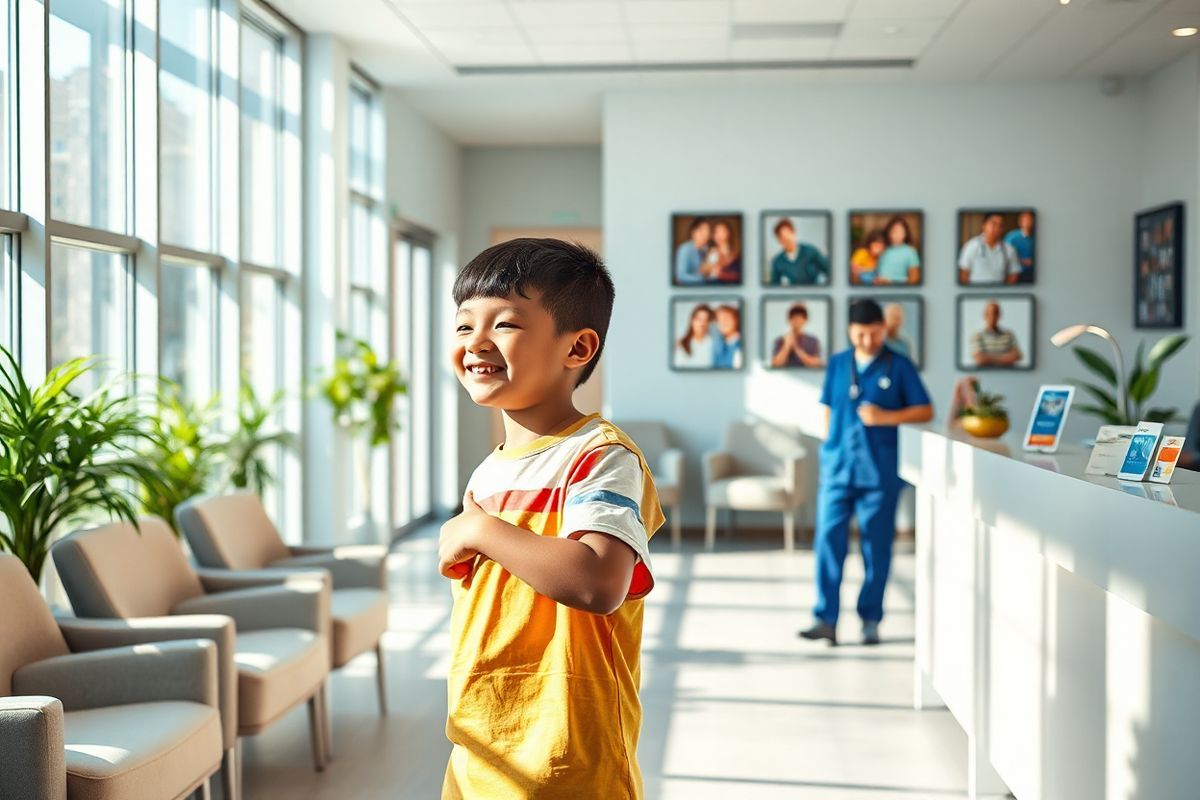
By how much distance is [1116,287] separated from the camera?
8.30 meters

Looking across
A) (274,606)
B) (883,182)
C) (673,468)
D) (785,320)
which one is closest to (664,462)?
(673,468)

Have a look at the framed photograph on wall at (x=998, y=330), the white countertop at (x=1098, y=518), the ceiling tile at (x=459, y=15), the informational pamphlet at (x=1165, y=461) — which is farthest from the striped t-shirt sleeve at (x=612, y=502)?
the framed photograph on wall at (x=998, y=330)

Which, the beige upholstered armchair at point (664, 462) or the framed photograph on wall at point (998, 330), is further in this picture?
the framed photograph on wall at point (998, 330)

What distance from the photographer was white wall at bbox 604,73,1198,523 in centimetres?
830

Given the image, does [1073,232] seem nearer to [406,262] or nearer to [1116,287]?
[1116,287]

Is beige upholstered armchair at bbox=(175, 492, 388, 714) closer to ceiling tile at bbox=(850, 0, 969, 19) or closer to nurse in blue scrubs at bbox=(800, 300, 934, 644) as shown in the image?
nurse in blue scrubs at bbox=(800, 300, 934, 644)

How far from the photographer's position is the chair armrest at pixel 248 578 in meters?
3.91

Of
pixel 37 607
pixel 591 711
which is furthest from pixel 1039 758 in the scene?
pixel 37 607

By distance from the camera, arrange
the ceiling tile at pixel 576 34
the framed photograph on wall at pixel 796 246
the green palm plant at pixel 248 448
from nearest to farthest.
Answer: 1. the green palm plant at pixel 248 448
2. the ceiling tile at pixel 576 34
3. the framed photograph on wall at pixel 796 246

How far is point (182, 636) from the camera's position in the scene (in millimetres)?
3117

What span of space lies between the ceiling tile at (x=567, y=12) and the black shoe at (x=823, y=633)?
3.40m

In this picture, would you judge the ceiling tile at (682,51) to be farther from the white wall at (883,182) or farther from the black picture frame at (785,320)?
the black picture frame at (785,320)

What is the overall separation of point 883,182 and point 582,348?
299 inches

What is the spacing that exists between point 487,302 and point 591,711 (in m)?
0.43
